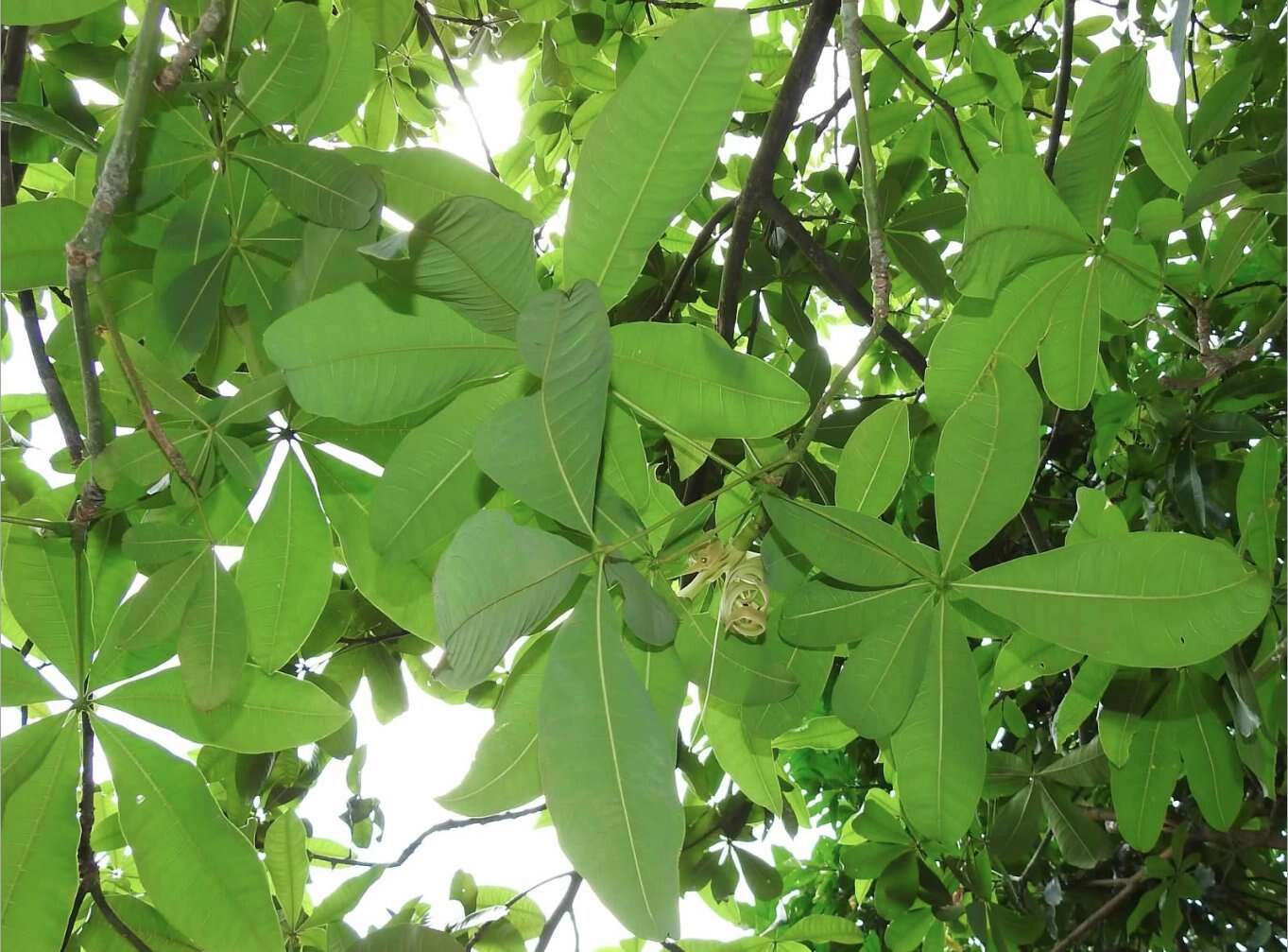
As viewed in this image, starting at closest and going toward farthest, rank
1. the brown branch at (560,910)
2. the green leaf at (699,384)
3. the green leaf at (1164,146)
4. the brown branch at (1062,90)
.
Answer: the green leaf at (699,384)
the green leaf at (1164,146)
the brown branch at (560,910)
the brown branch at (1062,90)

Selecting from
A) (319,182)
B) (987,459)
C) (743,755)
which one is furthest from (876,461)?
(319,182)

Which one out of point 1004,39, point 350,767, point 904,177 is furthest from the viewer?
point 1004,39

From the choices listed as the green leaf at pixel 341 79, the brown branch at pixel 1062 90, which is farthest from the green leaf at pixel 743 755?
the brown branch at pixel 1062 90

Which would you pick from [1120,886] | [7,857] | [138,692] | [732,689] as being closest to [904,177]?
[732,689]

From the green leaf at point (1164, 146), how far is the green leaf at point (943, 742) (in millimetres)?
417

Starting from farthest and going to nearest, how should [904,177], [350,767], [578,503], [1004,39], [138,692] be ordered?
[1004,39] → [350,767] → [904,177] → [138,692] → [578,503]

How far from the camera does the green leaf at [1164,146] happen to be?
0.69 metres

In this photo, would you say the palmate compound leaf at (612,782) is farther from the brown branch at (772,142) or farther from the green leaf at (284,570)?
the brown branch at (772,142)

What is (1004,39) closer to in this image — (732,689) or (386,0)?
(386,0)

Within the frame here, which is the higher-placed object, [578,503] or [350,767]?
[350,767]

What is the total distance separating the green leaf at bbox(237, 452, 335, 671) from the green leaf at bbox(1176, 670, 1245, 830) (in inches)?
30.1

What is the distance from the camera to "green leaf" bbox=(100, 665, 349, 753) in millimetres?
627

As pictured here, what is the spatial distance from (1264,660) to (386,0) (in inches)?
33.6

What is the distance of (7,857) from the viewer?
0.58 metres
